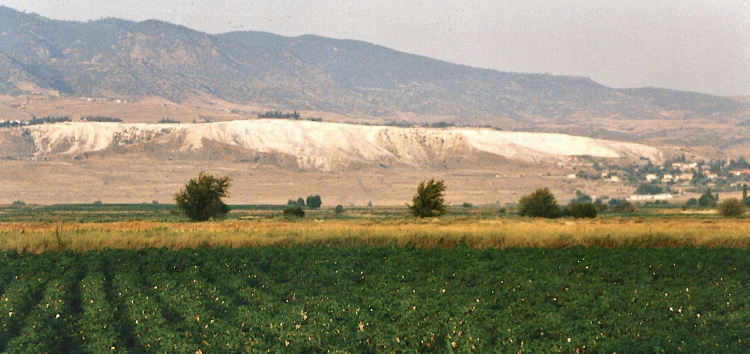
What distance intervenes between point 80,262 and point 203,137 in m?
165

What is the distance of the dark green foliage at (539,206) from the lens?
273 feet

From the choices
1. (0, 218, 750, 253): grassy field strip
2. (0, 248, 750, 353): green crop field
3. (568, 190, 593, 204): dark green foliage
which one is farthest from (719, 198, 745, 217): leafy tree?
(568, 190, 593, 204): dark green foliage

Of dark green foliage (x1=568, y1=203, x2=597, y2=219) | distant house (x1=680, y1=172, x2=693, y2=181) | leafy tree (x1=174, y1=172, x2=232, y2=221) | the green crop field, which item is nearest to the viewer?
the green crop field

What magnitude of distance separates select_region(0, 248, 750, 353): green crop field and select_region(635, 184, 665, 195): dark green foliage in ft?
442

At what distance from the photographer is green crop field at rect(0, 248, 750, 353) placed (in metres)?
17.5

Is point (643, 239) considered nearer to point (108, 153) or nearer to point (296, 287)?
point (296, 287)

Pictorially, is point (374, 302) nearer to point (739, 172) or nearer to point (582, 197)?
point (582, 197)

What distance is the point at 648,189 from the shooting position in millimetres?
158500

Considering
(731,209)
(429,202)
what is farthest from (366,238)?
(731,209)

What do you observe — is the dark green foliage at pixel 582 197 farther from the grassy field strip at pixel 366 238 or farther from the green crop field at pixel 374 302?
the green crop field at pixel 374 302

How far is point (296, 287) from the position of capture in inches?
874

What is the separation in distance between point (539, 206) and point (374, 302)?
65755 millimetres

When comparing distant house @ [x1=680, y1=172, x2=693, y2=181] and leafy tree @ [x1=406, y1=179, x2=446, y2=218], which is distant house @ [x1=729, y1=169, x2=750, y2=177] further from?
leafy tree @ [x1=406, y1=179, x2=446, y2=218]

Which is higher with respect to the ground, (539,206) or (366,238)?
(539,206)
